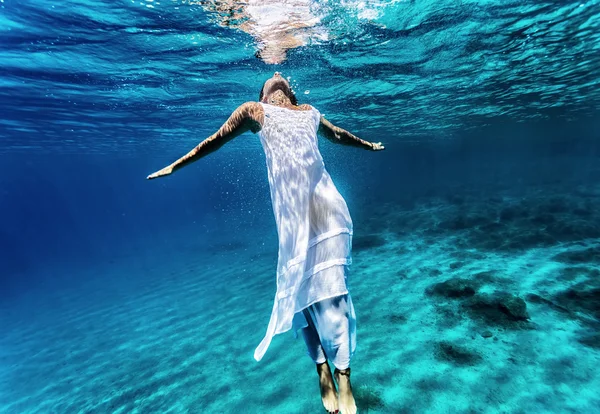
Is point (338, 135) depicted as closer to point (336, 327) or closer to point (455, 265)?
point (336, 327)

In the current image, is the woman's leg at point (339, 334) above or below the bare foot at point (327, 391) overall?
above

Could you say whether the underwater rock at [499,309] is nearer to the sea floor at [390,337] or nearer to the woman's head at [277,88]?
the sea floor at [390,337]

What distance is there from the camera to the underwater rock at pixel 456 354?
5.66 meters

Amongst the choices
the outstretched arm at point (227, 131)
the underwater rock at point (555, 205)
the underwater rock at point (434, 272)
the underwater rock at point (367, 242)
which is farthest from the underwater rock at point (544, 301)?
the underwater rock at point (555, 205)

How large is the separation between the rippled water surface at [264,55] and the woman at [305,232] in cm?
721

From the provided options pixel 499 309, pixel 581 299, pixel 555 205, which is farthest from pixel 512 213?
pixel 499 309

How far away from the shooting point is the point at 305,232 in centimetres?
216

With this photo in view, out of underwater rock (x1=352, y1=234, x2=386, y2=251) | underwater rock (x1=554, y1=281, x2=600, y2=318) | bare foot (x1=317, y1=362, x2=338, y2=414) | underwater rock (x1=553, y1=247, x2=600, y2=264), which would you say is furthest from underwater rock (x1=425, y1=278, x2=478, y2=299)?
bare foot (x1=317, y1=362, x2=338, y2=414)

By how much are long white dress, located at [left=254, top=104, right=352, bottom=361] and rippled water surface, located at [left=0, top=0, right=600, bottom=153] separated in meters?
7.36

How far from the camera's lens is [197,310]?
12.2 meters

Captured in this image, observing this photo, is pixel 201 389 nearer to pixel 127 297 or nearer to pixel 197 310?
pixel 197 310

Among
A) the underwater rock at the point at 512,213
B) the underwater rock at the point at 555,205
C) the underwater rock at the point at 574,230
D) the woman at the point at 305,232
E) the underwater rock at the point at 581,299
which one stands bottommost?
the underwater rock at the point at 555,205

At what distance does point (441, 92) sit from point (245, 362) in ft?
63.9

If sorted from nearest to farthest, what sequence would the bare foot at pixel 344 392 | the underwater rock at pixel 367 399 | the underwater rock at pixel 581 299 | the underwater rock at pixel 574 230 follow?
the bare foot at pixel 344 392, the underwater rock at pixel 367 399, the underwater rock at pixel 581 299, the underwater rock at pixel 574 230
